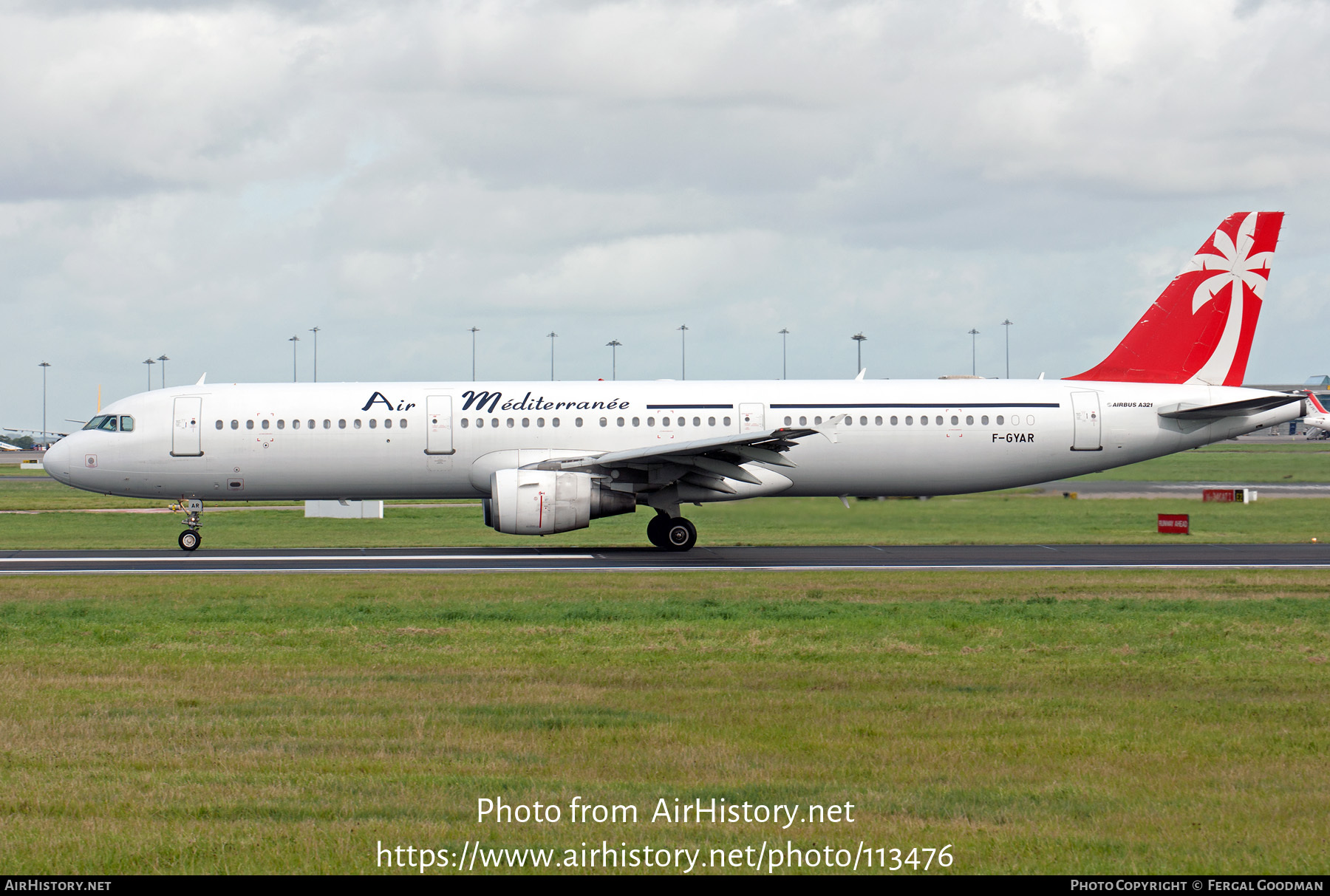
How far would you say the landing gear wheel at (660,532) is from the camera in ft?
Result: 93.7

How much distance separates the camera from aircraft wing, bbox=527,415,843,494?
1032 inches

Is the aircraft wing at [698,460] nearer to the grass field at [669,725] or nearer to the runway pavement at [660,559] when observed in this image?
the runway pavement at [660,559]

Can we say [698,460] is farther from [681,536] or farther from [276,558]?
[276,558]

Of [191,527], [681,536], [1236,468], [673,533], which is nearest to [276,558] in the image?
[191,527]

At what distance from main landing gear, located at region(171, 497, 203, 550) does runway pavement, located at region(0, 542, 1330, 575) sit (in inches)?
15.6

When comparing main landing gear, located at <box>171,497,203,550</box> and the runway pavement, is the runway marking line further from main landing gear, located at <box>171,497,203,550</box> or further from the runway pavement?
main landing gear, located at <box>171,497,203,550</box>

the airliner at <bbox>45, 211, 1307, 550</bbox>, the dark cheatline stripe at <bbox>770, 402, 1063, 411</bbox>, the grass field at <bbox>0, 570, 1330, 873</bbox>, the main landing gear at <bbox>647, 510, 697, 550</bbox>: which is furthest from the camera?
the dark cheatline stripe at <bbox>770, 402, 1063, 411</bbox>

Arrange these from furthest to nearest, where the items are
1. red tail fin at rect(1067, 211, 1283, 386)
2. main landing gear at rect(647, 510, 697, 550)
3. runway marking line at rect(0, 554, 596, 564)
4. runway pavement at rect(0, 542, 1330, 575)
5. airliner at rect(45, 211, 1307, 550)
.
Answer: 1. red tail fin at rect(1067, 211, 1283, 386)
2. airliner at rect(45, 211, 1307, 550)
3. main landing gear at rect(647, 510, 697, 550)
4. runway marking line at rect(0, 554, 596, 564)
5. runway pavement at rect(0, 542, 1330, 575)

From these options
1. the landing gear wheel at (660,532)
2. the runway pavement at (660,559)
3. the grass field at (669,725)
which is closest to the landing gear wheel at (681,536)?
the landing gear wheel at (660,532)

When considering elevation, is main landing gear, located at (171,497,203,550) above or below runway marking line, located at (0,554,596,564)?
above

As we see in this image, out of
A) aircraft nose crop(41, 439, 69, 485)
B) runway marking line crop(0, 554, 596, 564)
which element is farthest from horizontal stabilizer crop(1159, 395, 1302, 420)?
aircraft nose crop(41, 439, 69, 485)

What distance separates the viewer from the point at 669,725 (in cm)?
1030

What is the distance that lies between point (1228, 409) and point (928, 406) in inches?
264

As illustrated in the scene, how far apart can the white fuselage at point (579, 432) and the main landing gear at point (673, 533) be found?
166 cm
